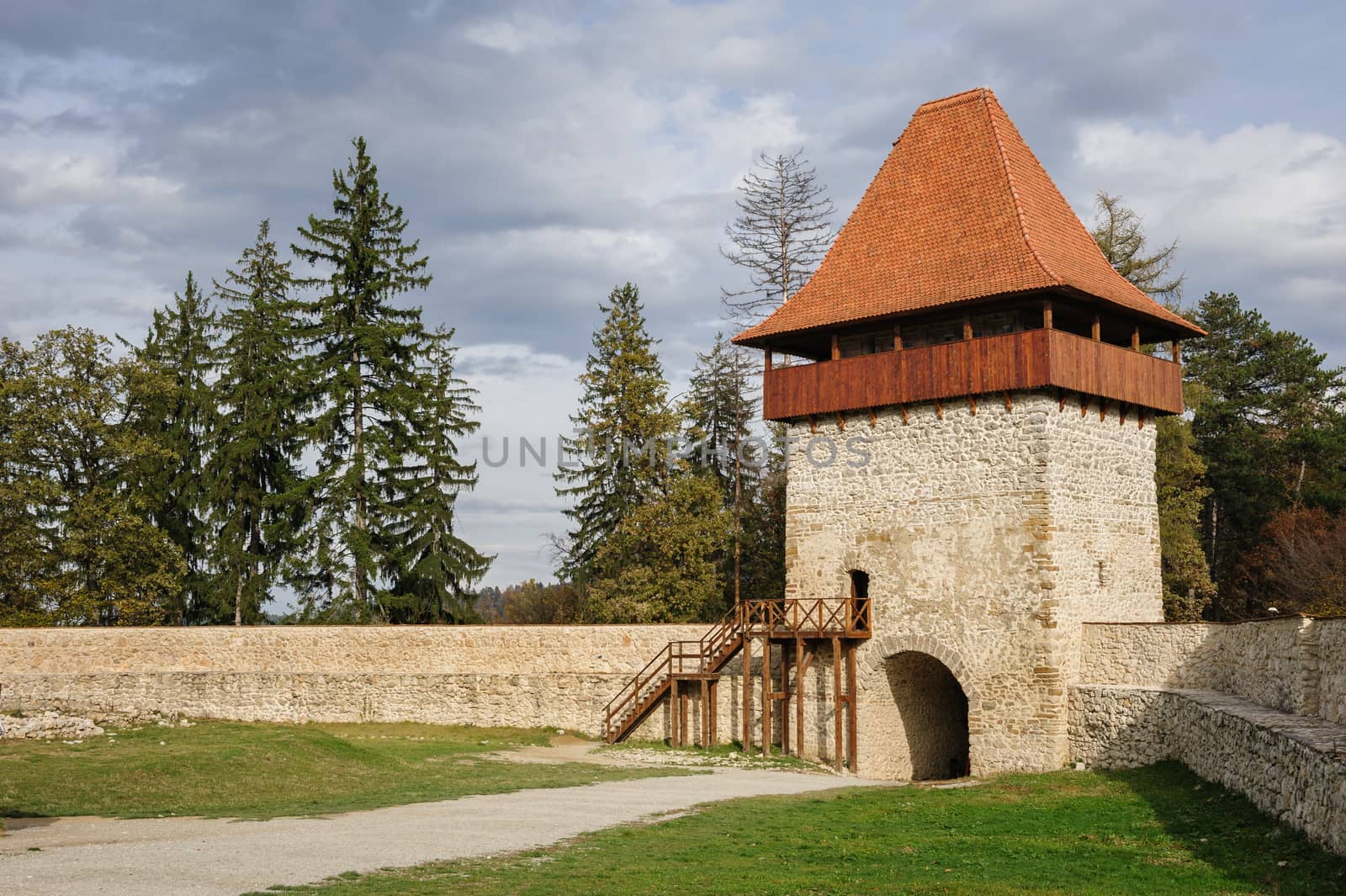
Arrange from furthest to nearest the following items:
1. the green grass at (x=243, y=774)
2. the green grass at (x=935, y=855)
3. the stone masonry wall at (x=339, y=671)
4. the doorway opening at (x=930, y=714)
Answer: the stone masonry wall at (x=339, y=671) → the doorway opening at (x=930, y=714) → the green grass at (x=243, y=774) → the green grass at (x=935, y=855)

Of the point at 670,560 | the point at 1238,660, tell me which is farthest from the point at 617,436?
the point at 1238,660

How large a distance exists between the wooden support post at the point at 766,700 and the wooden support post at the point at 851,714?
1.39 m

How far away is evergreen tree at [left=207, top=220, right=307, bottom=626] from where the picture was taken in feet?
118

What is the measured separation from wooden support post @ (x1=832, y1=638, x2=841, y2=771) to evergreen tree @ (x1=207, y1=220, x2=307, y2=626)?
18.7m

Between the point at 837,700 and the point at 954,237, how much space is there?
8665 mm

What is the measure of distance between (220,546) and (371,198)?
1100 centimetres

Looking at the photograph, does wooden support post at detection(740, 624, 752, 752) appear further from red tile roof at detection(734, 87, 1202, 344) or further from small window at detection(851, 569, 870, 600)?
red tile roof at detection(734, 87, 1202, 344)

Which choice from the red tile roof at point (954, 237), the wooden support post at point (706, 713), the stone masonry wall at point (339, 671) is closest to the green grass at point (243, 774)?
the stone masonry wall at point (339, 671)

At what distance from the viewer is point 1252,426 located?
127ft

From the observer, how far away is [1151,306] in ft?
75.4

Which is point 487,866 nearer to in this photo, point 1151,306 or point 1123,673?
point 1123,673

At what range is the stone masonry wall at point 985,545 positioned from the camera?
20.7 metres

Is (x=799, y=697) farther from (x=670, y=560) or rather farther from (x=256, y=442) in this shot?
(x=256, y=442)

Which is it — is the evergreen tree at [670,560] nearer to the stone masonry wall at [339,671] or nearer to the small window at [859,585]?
the stone masonry wall at [339,671]
